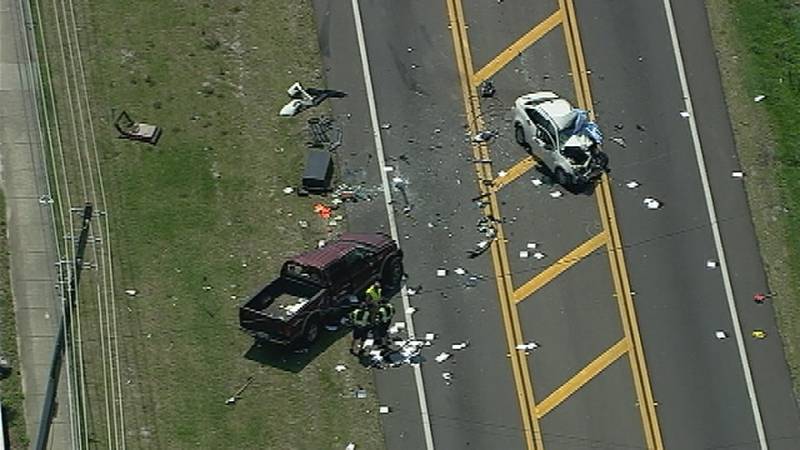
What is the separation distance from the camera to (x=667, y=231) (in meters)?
51.6

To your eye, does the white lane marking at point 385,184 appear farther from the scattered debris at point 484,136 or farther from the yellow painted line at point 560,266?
the yellow painted line at point 560,266

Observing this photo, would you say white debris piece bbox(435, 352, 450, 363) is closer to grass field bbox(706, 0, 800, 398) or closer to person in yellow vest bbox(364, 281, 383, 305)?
person in yellow vest bbox(364, 281, 383, 305)

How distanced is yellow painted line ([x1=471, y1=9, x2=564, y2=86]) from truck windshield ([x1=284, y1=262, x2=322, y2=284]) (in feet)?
28.0

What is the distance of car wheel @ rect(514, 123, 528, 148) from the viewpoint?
5283 centimetres

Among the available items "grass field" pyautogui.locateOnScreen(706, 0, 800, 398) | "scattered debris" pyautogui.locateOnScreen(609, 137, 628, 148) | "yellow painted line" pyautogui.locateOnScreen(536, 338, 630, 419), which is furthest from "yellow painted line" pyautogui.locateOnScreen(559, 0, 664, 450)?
"grass field" pyautogui.locateOnScreen(706, 0, 800, 398)

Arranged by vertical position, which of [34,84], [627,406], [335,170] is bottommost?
[627,406]

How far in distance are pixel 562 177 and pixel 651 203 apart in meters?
2.52

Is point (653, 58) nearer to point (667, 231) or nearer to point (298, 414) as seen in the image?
point (667, 231)

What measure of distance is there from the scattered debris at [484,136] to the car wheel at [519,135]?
600 millimetres

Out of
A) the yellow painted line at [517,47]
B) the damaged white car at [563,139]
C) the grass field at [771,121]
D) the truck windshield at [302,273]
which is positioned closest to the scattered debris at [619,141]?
the damaged white car at [563,139]

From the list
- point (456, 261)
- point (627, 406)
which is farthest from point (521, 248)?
point (627, 406)

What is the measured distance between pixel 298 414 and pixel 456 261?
6.24 meters

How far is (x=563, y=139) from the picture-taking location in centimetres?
5200

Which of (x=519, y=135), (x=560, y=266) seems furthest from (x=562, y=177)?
(x=560, y=266)
